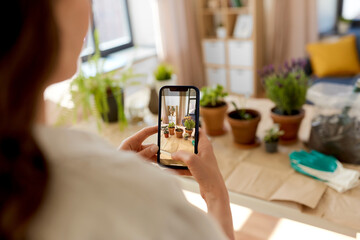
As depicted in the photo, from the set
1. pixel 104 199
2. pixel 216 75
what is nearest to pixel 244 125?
pixel 104 199

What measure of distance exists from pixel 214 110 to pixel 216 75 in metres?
2.81

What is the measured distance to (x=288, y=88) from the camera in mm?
1323

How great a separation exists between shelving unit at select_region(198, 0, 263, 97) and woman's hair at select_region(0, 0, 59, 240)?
346 centimetres

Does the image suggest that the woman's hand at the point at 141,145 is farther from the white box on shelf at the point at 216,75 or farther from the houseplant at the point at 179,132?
the white box on shelf at the point at 216,75

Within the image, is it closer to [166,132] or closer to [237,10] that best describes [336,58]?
[237,10]

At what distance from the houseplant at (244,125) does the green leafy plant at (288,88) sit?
0.11 metres

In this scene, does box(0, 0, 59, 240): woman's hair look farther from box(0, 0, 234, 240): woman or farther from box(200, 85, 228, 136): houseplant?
box(200, 85, 228, 136): houseplant

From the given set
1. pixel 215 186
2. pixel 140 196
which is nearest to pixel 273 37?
pixel 215 186

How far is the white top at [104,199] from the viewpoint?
314mm

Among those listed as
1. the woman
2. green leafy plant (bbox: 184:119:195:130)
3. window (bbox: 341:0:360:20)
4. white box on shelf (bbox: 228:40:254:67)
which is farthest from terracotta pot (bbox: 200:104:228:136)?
window (bbox: 341:0:360:20)

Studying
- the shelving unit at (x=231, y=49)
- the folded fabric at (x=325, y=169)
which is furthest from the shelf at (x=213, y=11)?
the folded fabric at (x=325, y=169)

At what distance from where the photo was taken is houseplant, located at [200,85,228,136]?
1.45 metres

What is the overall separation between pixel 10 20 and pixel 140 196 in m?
0.20

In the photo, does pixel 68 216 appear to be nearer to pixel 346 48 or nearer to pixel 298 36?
pixel 346 48
